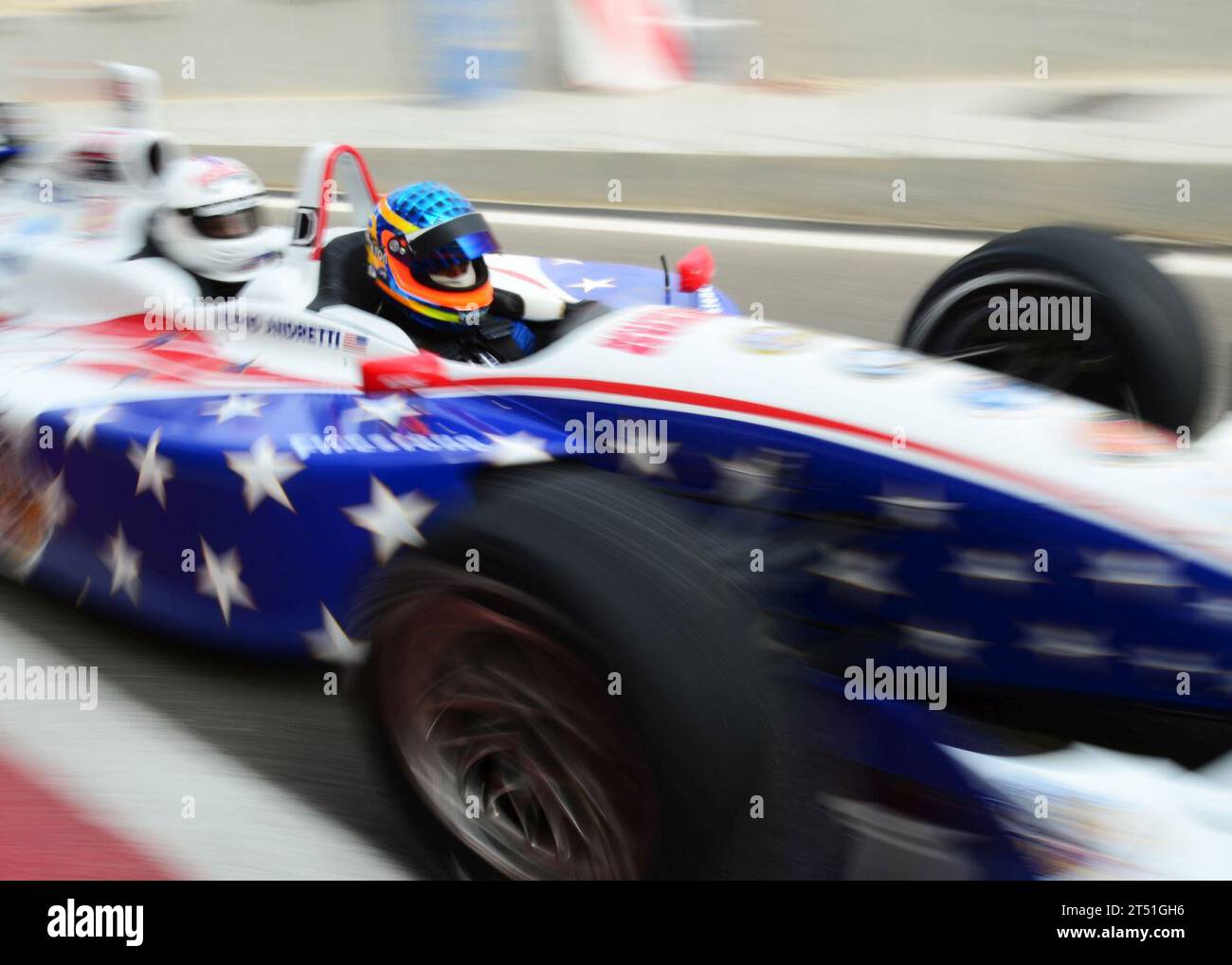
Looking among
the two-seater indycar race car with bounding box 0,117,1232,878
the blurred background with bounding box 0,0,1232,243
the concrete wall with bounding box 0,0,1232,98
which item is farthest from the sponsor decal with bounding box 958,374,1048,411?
the concrete wall with bounding box 0,0,1232,98

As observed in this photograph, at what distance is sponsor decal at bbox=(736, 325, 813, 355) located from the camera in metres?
2.43

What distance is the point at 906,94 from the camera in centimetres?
778

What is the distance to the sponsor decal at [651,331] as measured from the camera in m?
2.43

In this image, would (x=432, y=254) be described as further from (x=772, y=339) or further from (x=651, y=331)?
(x=772, y=339)

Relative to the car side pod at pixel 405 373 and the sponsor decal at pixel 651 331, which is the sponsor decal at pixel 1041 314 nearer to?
the sponsor decal at pixel 651 331

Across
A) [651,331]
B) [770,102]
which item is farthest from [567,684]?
[770,102]

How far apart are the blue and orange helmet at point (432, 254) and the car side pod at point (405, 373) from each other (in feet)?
1.23

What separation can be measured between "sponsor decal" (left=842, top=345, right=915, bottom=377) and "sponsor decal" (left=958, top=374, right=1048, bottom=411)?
0.41 ft

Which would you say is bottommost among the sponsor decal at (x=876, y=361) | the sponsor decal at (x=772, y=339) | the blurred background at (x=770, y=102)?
the sponsor decal at (x=876, y=361)

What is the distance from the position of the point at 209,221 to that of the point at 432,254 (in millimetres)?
879

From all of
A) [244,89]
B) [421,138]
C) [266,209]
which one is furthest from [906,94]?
[244,89]

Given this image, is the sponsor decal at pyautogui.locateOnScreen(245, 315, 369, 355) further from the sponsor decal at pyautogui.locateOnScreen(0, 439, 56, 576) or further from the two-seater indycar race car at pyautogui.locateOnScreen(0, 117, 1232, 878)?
the sponsor decal at pyautogui.locateOnScreen(0, 439, 56, 576)

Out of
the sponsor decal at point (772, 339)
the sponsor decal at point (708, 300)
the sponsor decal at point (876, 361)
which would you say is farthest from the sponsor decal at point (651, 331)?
the sponsor decal at point (708, 300)

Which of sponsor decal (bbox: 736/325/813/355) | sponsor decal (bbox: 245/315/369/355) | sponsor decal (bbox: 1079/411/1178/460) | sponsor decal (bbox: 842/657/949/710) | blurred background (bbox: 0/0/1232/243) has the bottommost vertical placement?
sponsor decal (bbox: 842/657/949/710)
